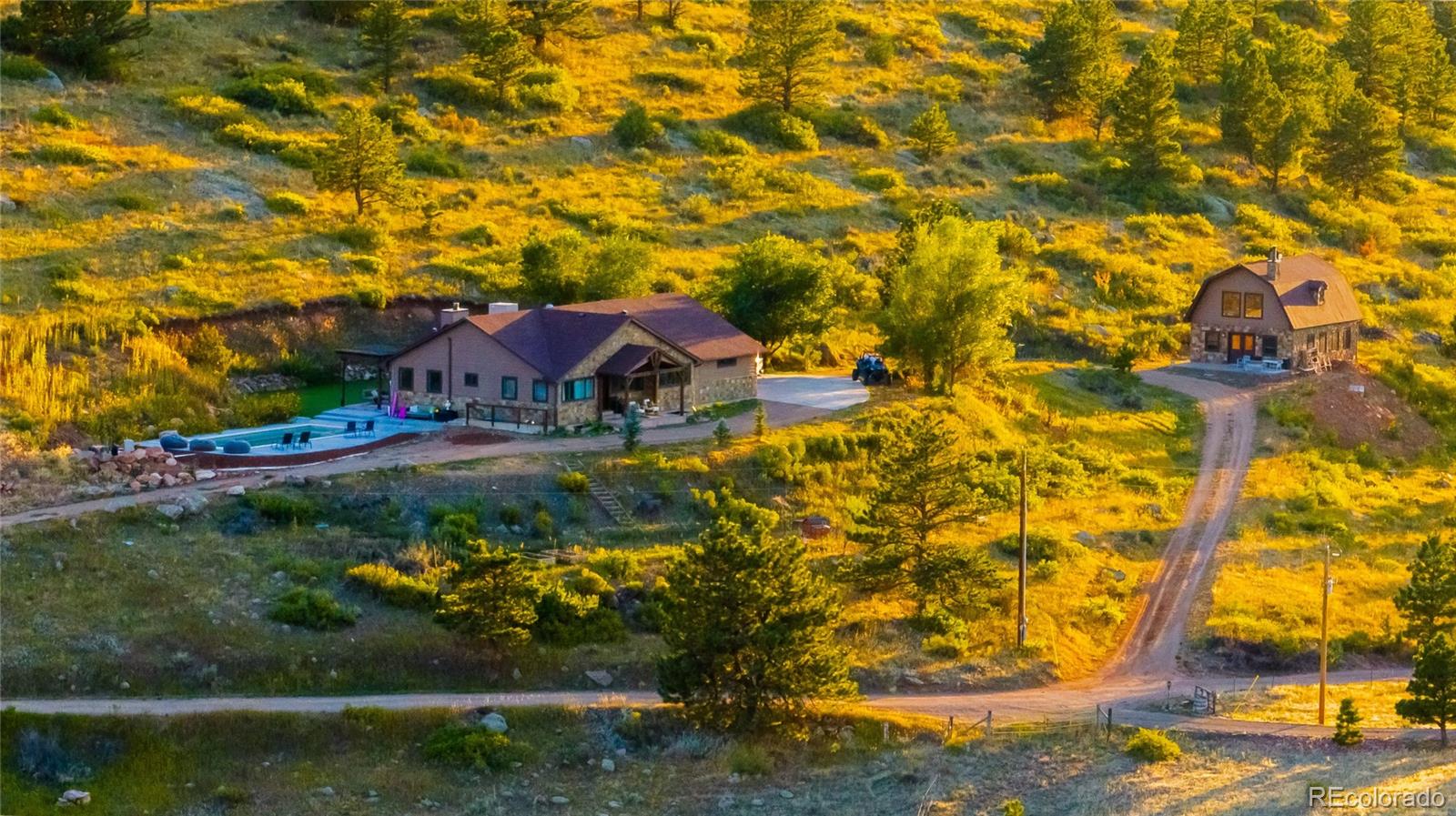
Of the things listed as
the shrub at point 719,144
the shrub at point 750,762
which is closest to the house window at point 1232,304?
the shrub at point 719,144

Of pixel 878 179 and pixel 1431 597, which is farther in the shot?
pixel 878 179

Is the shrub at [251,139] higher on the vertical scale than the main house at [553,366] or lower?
higher

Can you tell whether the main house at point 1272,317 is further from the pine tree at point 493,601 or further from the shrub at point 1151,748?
the pine tree at point 493,601

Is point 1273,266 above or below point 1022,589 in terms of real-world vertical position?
above

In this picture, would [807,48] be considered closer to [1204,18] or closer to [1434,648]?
[1204,18]

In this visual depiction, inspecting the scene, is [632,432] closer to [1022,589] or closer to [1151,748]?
[1022,589]

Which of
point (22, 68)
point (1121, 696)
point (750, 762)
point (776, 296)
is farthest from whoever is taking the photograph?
point (22, 68)

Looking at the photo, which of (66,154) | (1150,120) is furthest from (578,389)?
(1150,120)
